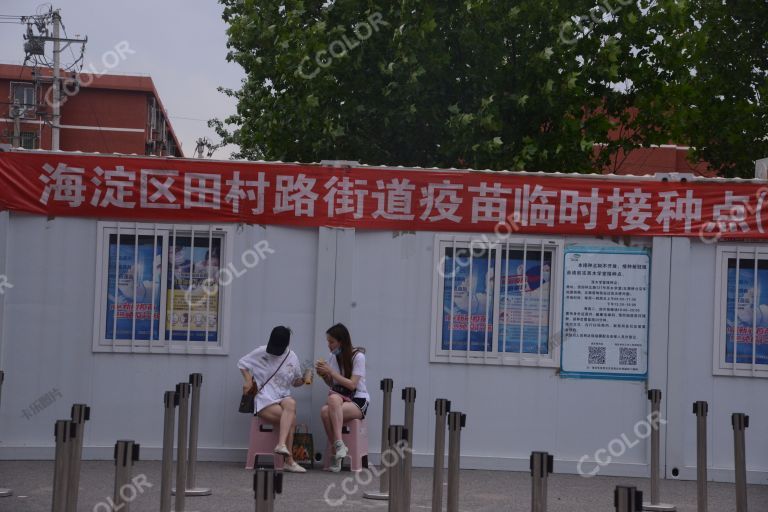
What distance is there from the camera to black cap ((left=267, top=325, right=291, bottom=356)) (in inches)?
445

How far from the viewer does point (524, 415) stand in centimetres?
1198

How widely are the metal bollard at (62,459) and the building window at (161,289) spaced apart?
16.2ft

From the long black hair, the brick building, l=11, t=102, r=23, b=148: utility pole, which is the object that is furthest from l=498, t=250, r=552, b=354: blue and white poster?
the brick building

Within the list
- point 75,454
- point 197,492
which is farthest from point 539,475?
point 197,492

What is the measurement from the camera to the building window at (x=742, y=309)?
470 inches

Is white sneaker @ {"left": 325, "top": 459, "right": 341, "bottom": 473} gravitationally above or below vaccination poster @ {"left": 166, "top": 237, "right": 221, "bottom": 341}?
below

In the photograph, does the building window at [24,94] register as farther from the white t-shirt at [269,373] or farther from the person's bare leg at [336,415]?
the person's bare leg at [336,415]

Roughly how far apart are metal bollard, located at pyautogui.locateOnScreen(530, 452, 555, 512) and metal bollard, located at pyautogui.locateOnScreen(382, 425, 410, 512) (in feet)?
3.49

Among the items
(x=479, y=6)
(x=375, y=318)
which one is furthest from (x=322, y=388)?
(x=479, y=6)

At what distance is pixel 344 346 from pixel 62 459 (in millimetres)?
4898

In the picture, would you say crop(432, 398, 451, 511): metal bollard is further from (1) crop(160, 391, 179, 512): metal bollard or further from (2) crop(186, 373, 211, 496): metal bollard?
(2) crop(186, 373, 211, 496): metal bollard

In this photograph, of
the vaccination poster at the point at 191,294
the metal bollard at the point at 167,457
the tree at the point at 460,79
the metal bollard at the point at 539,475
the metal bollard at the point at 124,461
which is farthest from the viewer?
the tree at the point at 460,79

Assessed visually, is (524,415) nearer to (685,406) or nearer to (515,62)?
(685,406)

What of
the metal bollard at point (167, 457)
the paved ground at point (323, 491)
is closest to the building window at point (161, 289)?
the paved ground at point (323, 491)
